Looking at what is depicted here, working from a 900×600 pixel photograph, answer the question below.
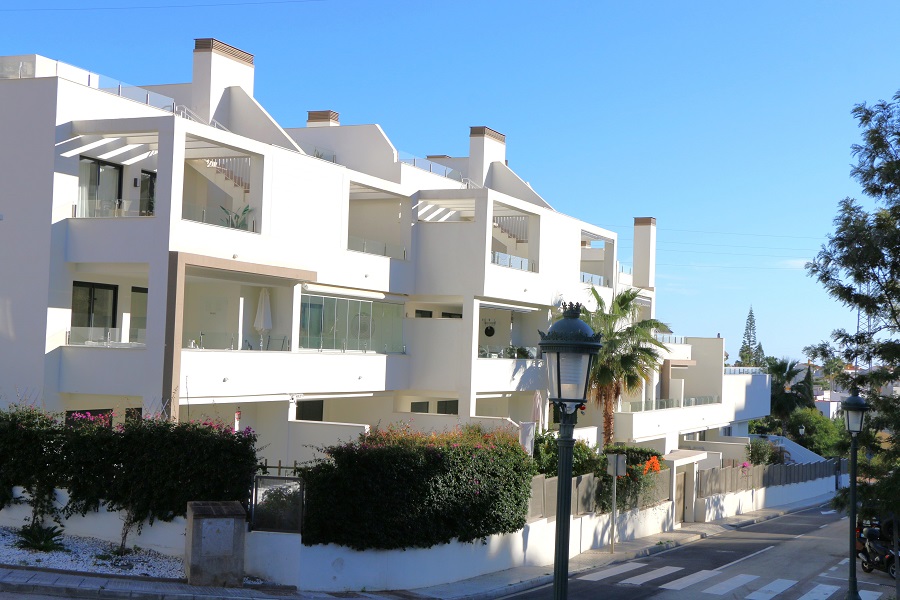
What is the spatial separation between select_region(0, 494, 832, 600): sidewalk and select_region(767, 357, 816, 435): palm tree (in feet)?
143

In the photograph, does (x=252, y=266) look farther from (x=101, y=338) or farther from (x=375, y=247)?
(x=375, y=247)

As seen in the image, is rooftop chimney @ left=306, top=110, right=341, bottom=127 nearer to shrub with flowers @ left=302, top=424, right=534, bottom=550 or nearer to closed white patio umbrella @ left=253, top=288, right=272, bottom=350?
closed white patio umbrella @ left=253, top=288, right=272, bottom=350

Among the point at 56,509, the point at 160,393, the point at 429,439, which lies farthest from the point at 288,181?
the point at 56,509

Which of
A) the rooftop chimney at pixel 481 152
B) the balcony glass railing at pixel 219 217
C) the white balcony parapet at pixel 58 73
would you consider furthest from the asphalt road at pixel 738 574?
the rooftop chimney at pixel 481 152

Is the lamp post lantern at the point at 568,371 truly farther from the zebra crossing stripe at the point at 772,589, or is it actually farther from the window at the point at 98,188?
the window at the point at 98,188

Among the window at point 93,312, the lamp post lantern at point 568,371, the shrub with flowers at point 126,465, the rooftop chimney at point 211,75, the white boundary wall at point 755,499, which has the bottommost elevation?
the white boundary wall at point 755,499

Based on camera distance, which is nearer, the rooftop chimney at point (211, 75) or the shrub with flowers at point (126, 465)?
the shrub with flowers at point (126, 465)

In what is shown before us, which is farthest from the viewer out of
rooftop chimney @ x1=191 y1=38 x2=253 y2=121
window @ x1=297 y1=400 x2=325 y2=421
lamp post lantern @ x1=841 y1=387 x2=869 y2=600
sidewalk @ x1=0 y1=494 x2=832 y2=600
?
window @ x1=297 y1=400 x2=325 y2=421

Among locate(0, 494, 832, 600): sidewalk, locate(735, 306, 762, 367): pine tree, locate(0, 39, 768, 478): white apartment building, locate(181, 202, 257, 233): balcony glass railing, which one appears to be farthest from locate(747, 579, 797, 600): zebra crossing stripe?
locate(735, 306, 762, 367): pine tree

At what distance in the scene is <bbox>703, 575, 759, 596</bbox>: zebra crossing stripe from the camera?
22138 mm

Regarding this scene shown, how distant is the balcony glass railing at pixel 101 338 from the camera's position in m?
23.9

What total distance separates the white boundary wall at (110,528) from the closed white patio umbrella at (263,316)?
10184 millimetres

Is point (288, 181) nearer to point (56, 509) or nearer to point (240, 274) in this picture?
point (240, 274)

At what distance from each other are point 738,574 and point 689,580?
2.19 m
